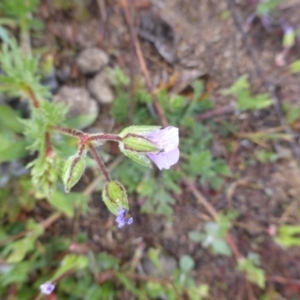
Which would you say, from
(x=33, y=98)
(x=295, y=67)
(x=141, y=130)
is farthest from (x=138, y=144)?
(x=295, y=67)

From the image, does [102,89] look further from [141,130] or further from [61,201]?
[141,130]

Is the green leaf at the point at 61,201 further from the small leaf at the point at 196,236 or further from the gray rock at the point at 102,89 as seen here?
the small leaf at the point at 196,236

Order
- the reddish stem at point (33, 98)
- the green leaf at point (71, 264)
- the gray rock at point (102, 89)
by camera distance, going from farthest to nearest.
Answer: the gray rock at point (102, 89) → the green leaf at point (71, 264) → the reddish stem at point (33, 98)

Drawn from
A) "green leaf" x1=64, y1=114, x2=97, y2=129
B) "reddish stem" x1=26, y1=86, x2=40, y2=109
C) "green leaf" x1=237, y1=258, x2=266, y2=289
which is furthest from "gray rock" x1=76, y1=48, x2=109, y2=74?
"green leaf" x1=237, y1=258, x2=266, y2=289

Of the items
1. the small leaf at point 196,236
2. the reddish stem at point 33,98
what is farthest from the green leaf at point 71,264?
the reddish stem at point 33,98

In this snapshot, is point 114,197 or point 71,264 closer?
point 114,197

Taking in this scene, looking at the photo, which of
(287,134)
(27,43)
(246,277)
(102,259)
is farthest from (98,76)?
(246,277)

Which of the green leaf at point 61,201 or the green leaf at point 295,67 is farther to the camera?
the green leaf at point 295,67
